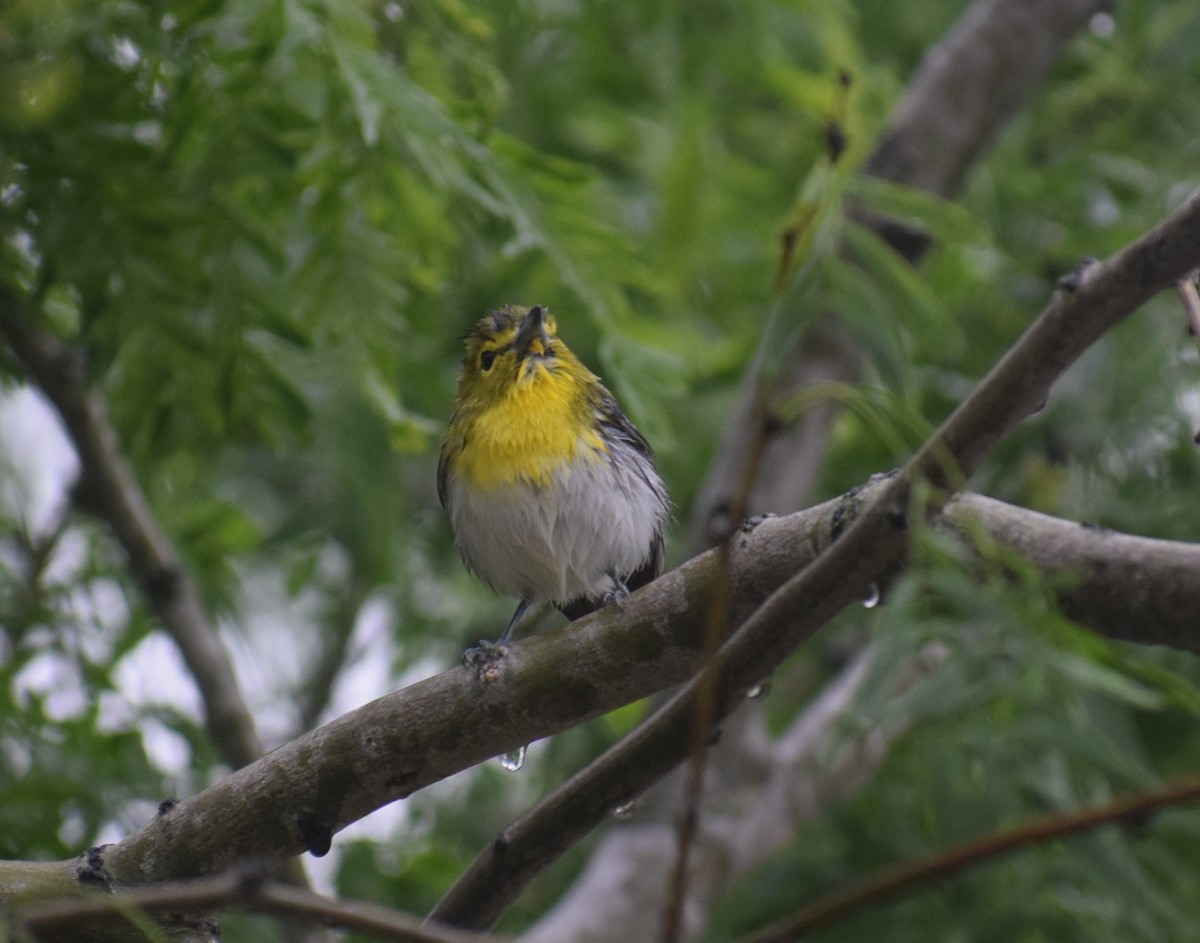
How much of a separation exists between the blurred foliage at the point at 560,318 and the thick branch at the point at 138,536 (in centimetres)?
17

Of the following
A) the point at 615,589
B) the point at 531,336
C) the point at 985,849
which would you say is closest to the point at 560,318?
the point at 531,336

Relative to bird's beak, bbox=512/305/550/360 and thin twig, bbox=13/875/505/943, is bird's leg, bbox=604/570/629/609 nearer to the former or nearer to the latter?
bird's beak, bbox=512/305/550/360

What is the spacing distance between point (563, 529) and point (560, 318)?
1.04 meters

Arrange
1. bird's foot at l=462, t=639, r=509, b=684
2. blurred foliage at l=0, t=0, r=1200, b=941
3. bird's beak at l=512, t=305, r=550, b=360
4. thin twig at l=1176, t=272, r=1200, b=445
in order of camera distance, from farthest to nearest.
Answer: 1. bird's beak at l=512, t=305, r=550, b=360
2. blurred foliage at l=0, t=0, r=1200, b=941
3. bird's foot at l=462, t=639, r=509, b=684
4. thin twig at l=1176, t=272, r=1200, b=445

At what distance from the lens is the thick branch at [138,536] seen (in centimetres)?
493

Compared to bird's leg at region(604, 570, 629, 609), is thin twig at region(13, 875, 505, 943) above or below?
below

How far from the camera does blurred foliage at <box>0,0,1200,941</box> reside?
10.4 ft

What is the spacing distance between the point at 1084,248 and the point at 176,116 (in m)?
4.47

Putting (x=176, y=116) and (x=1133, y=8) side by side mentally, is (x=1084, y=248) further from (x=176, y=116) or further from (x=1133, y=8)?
(x=176, y=116)

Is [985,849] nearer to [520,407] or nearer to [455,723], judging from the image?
[455,723]

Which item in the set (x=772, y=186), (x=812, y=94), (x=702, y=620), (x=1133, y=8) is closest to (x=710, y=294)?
(x=772, y=186)

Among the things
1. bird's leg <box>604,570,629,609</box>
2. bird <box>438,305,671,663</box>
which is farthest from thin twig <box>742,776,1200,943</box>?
bird <box>438,305,671,663</box>

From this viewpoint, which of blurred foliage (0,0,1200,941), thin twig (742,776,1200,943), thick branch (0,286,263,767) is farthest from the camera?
thick branch (0,286,263,767)

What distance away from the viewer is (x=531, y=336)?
4852 millimetres
